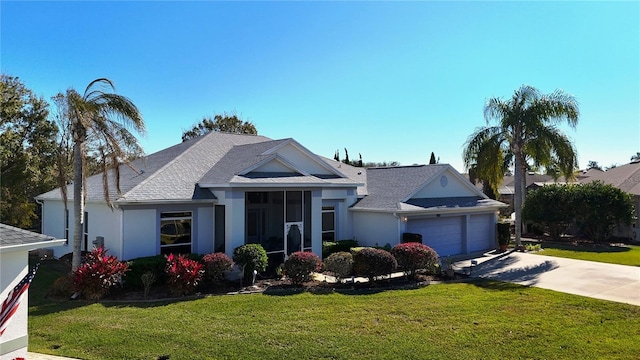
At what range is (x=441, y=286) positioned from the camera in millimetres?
14961

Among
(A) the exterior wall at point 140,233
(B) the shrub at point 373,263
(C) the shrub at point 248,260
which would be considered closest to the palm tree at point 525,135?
(B) the shrub at point 373,263

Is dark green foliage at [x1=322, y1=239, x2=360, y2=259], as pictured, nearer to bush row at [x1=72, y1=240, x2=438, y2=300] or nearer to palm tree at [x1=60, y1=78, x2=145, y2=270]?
bush row at [x1=72, y1=240, x2=438, y2=300]

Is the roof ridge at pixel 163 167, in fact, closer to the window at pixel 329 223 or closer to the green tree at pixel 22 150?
the window at pixel 329 223

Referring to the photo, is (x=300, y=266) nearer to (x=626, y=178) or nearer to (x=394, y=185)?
(x=394, y=185)

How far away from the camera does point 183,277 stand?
13.3 m

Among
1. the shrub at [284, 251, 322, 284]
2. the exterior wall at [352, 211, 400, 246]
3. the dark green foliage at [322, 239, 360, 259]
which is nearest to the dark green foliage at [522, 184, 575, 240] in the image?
the exterior wall at [352, 211, 400, 246]

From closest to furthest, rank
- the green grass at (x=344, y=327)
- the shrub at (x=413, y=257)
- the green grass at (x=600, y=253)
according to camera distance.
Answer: the green grass at (x=344, y=327) < the shrub at (x=413, y=257) < the green grass at (x=600, y=253)

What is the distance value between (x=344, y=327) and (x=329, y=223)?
1207cm

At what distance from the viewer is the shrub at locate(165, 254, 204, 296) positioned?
13.3 metres

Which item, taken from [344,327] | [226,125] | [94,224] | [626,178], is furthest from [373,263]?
[226,125]

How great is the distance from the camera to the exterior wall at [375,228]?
20.5 m

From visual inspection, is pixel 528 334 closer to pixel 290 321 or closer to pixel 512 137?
pixel 290 321

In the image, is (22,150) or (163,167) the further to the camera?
(22,150)

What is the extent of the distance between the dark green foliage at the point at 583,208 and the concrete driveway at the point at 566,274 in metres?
6.73
